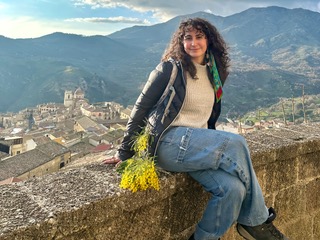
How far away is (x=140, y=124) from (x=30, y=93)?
116m

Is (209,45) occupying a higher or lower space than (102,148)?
higher

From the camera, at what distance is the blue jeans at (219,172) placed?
82.2 inches

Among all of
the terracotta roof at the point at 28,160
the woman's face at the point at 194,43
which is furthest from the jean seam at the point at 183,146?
the terracotta roof at the point at 28,160

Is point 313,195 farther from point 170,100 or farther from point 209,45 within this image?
point 170,100

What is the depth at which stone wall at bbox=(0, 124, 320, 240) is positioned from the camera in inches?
66.0

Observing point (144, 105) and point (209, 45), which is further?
point (209, 45)

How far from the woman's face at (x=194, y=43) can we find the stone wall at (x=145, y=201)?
87 cm

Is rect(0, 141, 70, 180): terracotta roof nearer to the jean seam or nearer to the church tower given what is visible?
the jean seam

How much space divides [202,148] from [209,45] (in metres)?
0.97

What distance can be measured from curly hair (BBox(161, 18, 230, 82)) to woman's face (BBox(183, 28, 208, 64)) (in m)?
0.03

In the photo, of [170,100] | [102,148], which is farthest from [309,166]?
[102,148]

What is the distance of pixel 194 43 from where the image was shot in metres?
2.64

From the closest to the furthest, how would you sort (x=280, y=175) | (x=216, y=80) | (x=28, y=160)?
(x=216, y=80) < (x=280, y=175) < (x=28, y=160)

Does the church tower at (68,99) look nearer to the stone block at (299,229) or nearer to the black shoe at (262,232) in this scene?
the stone block at (299,229)
